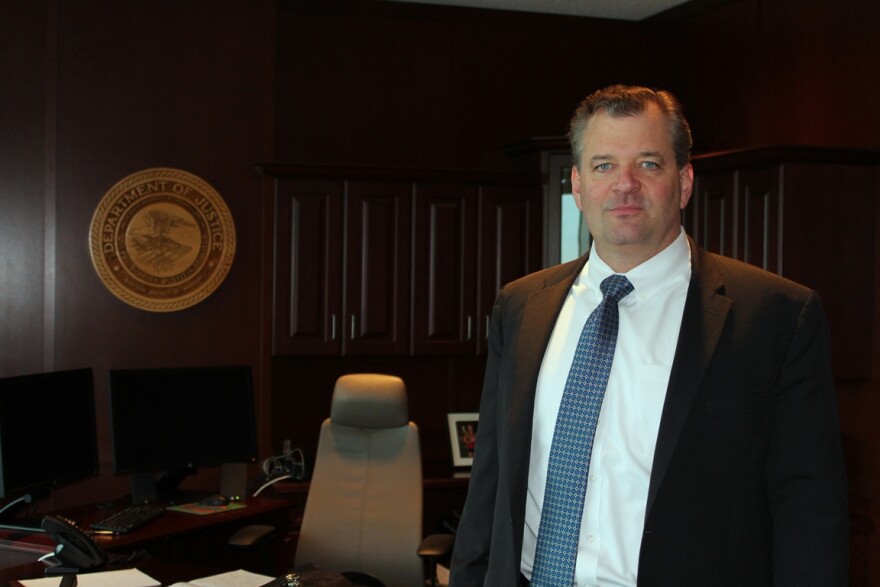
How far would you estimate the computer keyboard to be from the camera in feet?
11.6

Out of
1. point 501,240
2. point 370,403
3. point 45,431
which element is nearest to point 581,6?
point 501,240

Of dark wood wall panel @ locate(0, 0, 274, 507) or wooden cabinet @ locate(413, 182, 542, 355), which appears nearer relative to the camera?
dark wood wall panel @ locate(0, 0, 274, 507)

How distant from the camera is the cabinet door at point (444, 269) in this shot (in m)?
5.11

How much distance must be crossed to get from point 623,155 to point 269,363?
3371mm

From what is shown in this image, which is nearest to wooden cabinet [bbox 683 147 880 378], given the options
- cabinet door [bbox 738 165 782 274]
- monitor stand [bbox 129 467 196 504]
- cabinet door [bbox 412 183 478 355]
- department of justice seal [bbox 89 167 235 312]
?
cabinet door [bbox 738 165 782 274]

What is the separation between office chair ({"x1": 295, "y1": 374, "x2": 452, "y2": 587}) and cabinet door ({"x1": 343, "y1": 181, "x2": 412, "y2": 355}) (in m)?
0.92

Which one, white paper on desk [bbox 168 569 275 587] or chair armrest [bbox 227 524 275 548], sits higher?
Answer: white paper on desk [bbox 168 569 275 587]

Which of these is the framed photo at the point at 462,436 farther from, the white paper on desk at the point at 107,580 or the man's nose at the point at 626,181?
the man's nose at the point at 626,181

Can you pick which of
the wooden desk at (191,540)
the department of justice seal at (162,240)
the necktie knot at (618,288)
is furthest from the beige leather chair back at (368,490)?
the necktie knot at (618,288)

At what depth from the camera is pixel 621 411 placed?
1766 millimetres

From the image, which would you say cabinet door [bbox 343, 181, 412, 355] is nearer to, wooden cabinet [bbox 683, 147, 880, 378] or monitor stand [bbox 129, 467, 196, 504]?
monitor stand [bbox 129, 467, 196, 504]

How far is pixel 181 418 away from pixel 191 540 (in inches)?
18.1

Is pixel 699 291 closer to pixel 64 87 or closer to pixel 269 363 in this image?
pixel 269 363

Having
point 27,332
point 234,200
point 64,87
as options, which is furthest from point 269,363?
point 64,87
